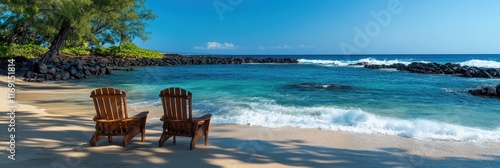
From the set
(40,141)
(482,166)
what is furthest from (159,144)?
(482,166)

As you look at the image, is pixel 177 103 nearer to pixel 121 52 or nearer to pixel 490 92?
pixel 490 92

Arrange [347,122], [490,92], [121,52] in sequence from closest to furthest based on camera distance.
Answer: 1. [347,122]
2. [490,92]
3. [121,52]

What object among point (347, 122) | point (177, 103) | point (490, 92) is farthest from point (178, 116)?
point (490, 92)

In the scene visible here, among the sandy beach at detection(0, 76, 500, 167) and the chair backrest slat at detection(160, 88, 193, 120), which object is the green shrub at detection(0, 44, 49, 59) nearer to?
the sandy beach at detection(0, 76, 500, 167)

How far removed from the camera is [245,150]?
17.5ft

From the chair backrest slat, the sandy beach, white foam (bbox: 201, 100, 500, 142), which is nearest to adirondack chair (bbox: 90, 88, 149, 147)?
the sandy beach

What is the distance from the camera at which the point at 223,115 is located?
28.9ft

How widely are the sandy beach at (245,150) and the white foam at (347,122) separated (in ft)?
1.31

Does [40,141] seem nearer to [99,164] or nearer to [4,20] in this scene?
[99,164]

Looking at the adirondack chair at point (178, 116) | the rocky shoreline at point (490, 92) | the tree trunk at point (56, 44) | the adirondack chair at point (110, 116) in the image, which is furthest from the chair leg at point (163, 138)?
the tree trunk at point (56, 44)

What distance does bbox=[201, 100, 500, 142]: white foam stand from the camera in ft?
21.8

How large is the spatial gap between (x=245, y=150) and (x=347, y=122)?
3489 mm

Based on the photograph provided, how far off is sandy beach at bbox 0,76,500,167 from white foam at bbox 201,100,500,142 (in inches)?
15.7

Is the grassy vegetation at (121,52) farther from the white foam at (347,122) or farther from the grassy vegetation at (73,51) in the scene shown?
the white foam at (347,122)
